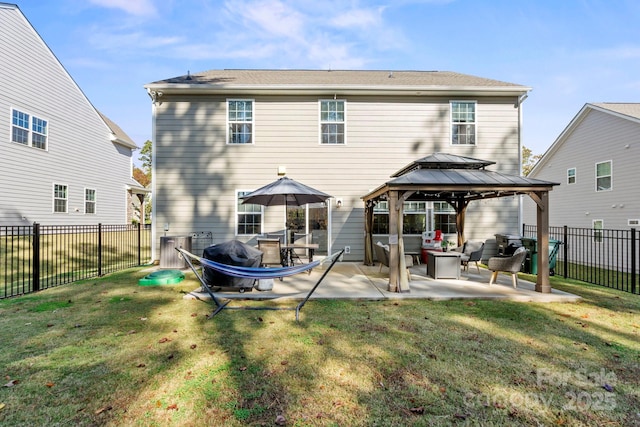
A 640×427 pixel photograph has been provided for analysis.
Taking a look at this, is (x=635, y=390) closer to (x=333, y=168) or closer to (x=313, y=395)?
(x=313, y=395)

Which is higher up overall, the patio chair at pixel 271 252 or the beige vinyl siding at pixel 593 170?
the beige vinyl siding at pixel 593 170

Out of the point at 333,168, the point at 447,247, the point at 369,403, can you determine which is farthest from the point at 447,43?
the point at 369,403

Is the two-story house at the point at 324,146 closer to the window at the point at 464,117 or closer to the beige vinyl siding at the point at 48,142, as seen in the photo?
the window at the point at 464,117

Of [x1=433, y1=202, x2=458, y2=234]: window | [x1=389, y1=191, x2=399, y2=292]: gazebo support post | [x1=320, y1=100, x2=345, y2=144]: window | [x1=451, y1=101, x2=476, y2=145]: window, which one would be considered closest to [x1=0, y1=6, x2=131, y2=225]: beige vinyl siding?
[x1=320, y1=100, x2=345, y2=144]: window

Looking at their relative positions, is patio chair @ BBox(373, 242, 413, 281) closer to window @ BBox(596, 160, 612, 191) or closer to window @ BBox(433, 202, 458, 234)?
window @ BBox(433, 202, 458, 234)

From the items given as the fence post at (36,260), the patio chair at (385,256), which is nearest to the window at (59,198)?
the fence post at (36,260)

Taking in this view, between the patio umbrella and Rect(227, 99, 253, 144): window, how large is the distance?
3009mm

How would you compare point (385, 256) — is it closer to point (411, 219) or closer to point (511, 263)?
point (511, 263)

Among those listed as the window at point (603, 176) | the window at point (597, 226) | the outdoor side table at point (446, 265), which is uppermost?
the window at point (603, 176)

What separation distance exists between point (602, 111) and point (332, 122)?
11.4 m

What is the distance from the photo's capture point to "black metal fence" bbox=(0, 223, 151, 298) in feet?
19.5

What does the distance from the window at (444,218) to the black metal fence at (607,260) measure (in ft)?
7.35

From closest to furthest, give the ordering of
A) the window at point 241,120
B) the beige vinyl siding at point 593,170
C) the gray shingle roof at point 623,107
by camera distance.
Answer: the window at point 241,120 < the beige vinyl siding at point 593,170 < the gray shingle roof at point 623,107

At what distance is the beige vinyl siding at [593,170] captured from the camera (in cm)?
1054
